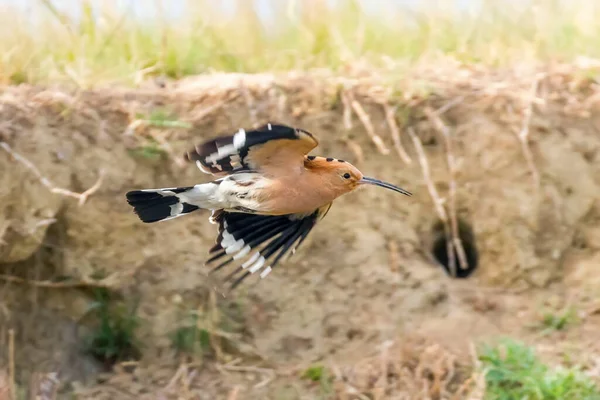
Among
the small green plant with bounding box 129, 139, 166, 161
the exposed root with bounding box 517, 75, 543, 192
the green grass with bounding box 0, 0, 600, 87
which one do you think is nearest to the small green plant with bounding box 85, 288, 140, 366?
the small green plant with bounding box 129, 139, 166, 161

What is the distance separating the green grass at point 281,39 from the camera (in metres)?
4.27

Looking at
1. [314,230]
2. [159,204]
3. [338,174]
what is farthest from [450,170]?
[159,204]

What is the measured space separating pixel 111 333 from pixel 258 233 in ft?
3.38

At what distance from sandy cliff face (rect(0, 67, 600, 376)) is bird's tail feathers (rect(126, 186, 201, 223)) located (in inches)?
27.0

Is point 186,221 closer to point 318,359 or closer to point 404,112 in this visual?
point 318,359

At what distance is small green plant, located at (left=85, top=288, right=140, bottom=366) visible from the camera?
4.00 meters

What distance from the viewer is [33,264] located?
3.93 m

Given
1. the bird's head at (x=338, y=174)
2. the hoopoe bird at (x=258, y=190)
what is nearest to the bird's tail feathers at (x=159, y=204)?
the hoopoe bird at (x=258, y=190)

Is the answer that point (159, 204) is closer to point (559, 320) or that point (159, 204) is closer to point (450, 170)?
point (450, 170)

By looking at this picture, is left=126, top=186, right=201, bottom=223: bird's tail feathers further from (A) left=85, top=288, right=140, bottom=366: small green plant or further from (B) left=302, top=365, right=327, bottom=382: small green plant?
(B) left=302, top=365, right=327, bottom=382: small green plant

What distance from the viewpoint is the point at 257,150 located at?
10.0 feet

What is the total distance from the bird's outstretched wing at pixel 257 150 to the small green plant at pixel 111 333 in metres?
1.14

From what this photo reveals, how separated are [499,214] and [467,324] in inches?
22.1

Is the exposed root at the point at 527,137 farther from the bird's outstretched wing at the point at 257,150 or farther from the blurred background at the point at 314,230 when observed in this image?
the bird's outstretched wing at the point at 257,150
